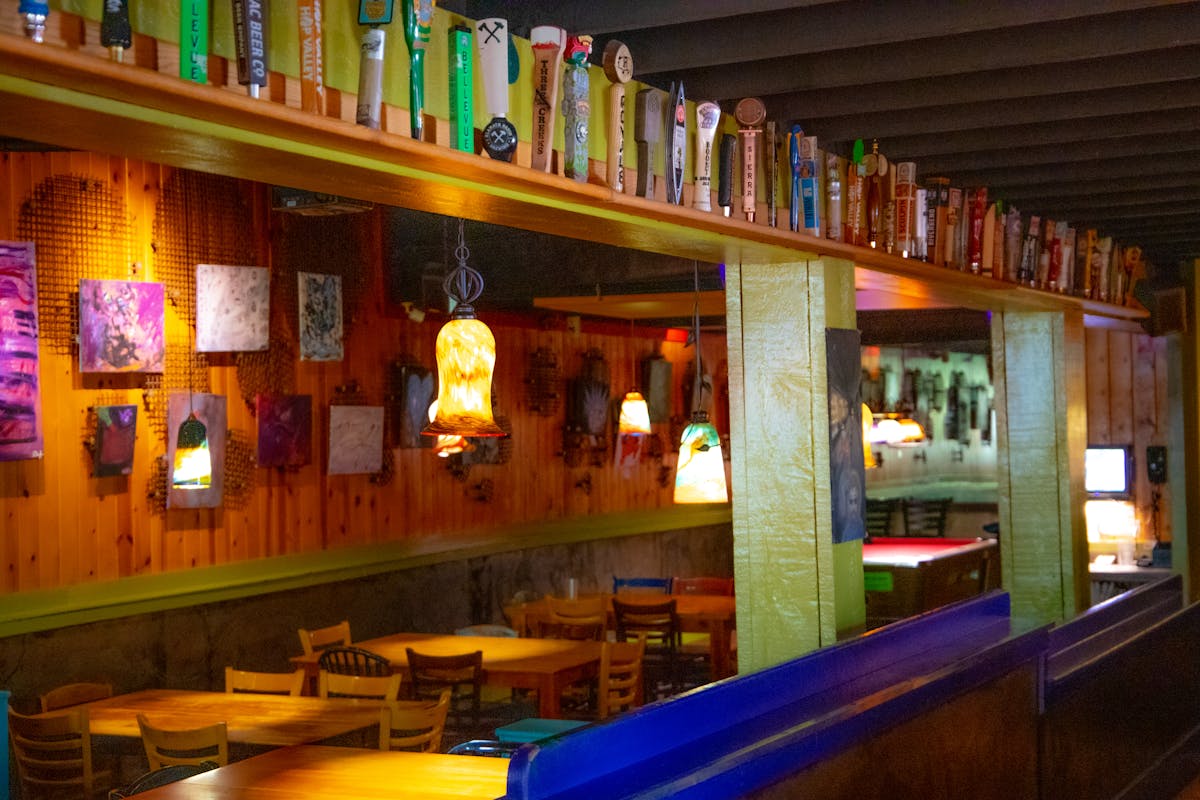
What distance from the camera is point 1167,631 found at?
753 cm

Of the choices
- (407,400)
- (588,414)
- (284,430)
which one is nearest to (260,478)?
(284,430)

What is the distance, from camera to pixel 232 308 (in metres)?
7.81

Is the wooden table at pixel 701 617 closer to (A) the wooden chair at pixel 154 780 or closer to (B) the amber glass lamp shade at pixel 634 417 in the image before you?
(B) the amber glass lamp shade at pixel 634 417

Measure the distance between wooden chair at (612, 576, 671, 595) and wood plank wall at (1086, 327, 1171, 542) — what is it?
162 inches

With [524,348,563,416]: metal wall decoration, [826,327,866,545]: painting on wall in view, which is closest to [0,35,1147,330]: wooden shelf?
[826,327,866,545]: painting on wall

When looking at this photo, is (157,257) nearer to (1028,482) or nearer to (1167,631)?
(1028,482)

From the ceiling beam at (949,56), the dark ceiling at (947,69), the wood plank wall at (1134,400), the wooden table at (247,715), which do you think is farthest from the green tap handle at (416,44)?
the wood plank wall at (1134,400)

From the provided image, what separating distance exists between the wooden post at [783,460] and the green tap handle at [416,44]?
7.28ft

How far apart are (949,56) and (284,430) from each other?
511 cm

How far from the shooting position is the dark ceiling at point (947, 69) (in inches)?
158

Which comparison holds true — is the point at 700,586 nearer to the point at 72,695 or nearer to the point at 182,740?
the point at 72,695

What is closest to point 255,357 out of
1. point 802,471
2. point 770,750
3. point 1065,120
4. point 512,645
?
point 512,645

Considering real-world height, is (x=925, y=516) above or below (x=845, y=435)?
below

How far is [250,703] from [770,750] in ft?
10.9
